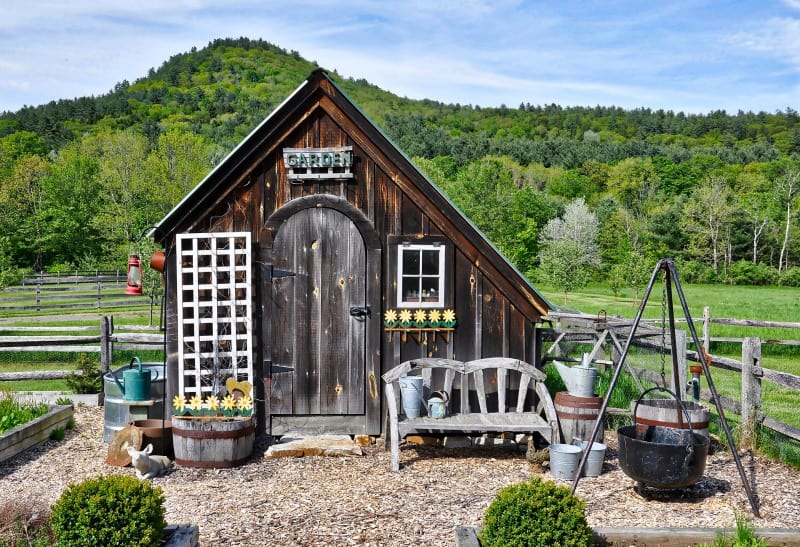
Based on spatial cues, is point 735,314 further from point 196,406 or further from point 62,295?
point 62,295

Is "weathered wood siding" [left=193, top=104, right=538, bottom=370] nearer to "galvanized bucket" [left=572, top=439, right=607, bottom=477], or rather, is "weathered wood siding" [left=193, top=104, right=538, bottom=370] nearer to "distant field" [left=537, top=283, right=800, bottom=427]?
"galvanized bucket" [left=572, top=439, right=607, bottom=477]

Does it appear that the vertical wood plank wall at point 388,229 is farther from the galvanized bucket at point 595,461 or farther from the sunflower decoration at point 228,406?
the galvanized bucket at point 595,461

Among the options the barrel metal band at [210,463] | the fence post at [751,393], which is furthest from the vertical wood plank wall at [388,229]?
the fence post at [751,393]

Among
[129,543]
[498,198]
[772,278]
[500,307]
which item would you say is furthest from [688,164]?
[129,543]

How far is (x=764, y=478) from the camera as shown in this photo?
750 cm

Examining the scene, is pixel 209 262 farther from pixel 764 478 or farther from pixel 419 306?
pixel 764 478

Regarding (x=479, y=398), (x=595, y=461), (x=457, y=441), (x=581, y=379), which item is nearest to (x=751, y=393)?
(x=581, y=379)

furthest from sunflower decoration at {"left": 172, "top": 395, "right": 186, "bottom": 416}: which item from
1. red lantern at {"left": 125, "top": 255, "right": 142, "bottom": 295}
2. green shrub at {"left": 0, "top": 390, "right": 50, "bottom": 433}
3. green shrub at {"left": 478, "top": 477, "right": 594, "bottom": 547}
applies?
green shrub at {"left": 478, "top": 477, "right": 594, "bottom": 547}

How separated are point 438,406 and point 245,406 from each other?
7.74ft

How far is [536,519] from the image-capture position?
4.47 meters

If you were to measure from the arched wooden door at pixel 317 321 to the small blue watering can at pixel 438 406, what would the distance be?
1.11m

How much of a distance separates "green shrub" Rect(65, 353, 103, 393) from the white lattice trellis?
359 centimetres

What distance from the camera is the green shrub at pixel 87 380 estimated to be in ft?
37.8

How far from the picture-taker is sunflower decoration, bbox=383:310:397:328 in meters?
9.05
